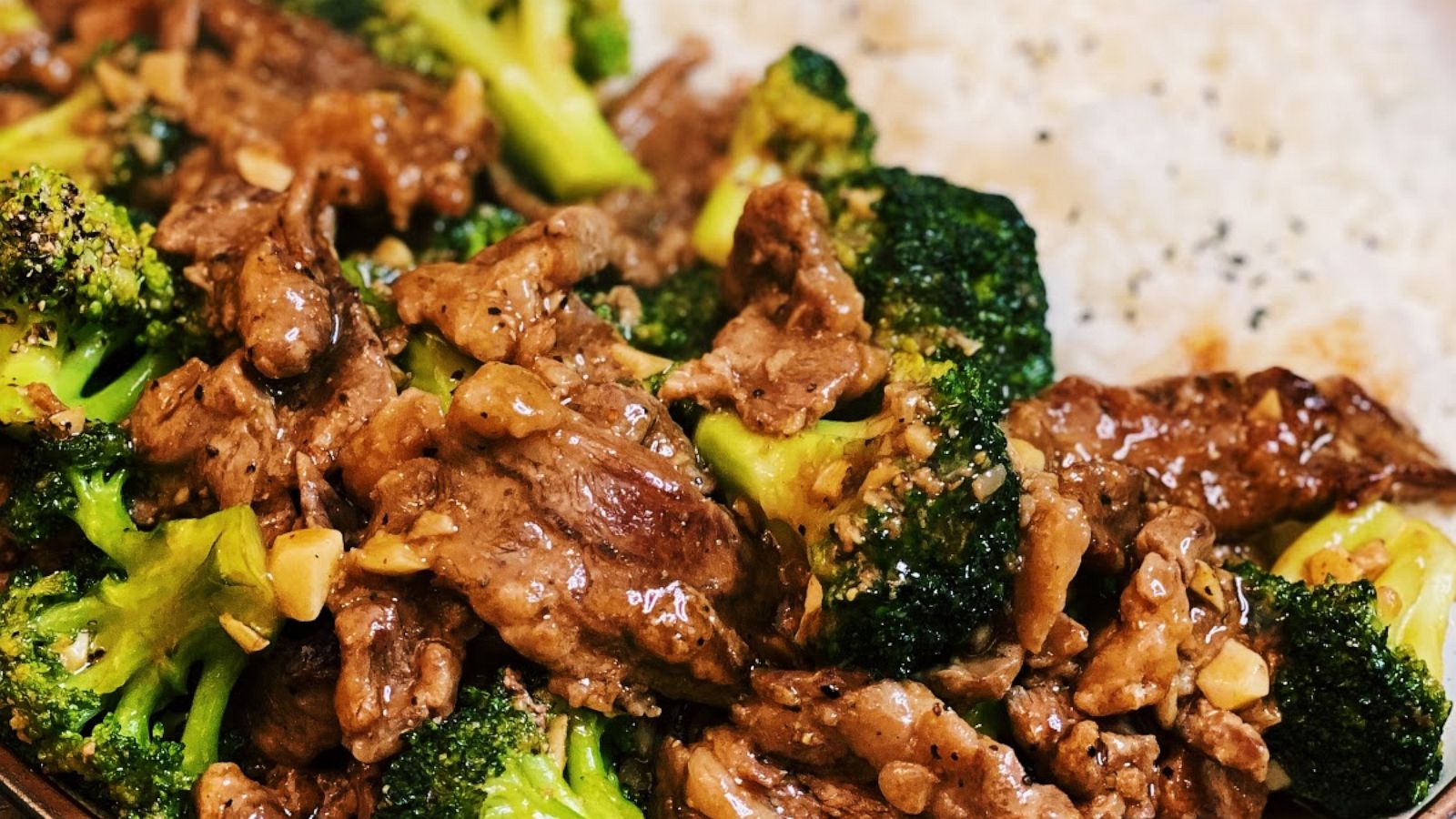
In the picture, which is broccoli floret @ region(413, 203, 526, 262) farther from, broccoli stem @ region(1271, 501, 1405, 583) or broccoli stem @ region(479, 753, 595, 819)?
broccoli stem @ region(1271, 501, 1405, 583)

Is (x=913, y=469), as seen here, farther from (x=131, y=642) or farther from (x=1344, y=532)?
(x=131, y=642)

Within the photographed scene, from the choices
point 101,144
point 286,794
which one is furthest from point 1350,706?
point 101,144

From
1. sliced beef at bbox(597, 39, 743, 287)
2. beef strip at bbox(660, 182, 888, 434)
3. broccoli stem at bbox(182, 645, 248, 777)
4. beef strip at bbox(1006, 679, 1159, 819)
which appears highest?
beef strip at bbox(660, 182, 888, 434)

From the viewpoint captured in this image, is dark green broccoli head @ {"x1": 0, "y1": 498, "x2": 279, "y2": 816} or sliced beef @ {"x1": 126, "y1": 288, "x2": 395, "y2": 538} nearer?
dark green broccoli head @ {"x1": 0, "y1": 498, "x2": 279, "y2": 816}

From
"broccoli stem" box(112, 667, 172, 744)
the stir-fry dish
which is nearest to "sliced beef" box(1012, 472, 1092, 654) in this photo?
the stir-fry dish

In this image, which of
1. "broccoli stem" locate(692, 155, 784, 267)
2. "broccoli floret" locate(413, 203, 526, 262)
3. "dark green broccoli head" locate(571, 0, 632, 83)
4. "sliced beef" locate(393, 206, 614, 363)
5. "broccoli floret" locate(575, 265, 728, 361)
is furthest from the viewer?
"dark green broccoli head" locate(571, 0, 632, 83)

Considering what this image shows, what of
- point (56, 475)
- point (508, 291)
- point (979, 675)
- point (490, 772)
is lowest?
point (490, 772)
